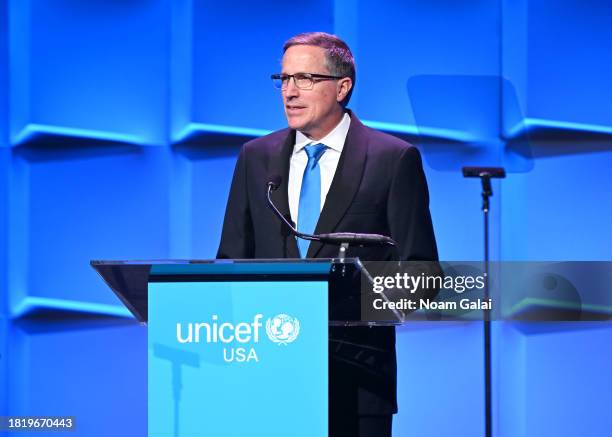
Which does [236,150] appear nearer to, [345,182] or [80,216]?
[80,216]

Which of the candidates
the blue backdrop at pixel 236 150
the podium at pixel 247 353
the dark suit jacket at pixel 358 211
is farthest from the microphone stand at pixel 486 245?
the podium at pixel 247 353

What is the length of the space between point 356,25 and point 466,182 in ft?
2.86

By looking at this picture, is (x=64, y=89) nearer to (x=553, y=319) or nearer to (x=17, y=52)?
(x=17, y=52)

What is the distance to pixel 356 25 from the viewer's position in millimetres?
4289

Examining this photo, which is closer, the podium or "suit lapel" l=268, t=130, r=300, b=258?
the podium

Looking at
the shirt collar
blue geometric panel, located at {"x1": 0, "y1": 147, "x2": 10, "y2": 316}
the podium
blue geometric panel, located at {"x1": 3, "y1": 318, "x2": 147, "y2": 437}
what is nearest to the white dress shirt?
the shirt collar

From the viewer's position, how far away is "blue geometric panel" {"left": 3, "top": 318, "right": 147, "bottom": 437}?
175 inches

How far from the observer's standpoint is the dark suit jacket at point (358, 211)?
9.12 ft

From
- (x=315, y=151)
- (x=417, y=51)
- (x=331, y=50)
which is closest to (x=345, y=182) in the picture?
(x=315, y=151)

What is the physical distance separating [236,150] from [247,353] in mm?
2160

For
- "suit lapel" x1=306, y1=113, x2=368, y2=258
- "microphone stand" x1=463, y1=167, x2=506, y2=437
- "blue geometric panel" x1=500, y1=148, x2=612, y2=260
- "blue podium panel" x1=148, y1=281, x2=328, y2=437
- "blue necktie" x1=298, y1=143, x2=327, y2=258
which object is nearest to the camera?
"blue podium panel" x1=148, y1=281, x2=328, y2=437

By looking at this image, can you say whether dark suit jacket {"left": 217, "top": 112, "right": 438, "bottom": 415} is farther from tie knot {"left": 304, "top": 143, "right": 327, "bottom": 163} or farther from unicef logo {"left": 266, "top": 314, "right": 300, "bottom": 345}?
unicef logo {"left": 266, "top": 314, "right": 300, "bottom": 345}

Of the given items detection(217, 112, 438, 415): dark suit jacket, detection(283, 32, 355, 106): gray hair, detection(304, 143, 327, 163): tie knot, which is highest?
detection(283, 32, 355, 106): gray hair

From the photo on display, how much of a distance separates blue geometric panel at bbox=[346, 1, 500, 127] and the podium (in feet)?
6.83
